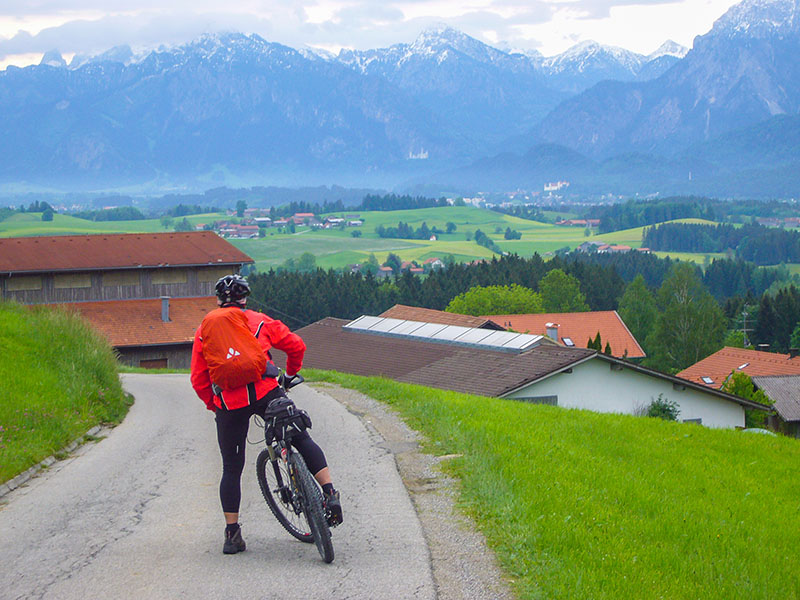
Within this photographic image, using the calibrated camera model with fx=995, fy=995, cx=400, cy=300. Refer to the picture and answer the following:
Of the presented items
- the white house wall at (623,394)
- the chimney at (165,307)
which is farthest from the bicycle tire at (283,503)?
the chimney at (165,307)

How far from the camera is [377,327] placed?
133 ft

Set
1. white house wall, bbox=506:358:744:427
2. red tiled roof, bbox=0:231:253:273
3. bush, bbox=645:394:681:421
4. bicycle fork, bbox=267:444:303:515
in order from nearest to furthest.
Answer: bicycle fork, bbox=267:444:303:515, bush, bbox=645:394:681:421, white house wall, bbox=506:358:744:427, red tiled roof, bbox=0:231:253:273

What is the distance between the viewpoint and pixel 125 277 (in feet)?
173

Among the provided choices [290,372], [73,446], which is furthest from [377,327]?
[290,372]

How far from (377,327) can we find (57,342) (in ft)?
79.8

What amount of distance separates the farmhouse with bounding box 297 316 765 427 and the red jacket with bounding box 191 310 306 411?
61.1 ft

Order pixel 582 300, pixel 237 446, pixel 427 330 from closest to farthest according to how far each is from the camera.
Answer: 1. pixel 237 446
2. pixel 427 330
3. pixel 582 300

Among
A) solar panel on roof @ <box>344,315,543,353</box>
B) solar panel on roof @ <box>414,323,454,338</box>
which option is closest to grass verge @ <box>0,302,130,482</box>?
solar panel on roof @ <box>344,315,543,353</box>

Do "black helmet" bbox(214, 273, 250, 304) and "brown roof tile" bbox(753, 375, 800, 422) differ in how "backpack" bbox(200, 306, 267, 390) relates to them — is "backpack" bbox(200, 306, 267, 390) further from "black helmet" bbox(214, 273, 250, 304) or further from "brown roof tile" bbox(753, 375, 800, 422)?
"brown roof tile" bbox(753, 375, 800, 422)

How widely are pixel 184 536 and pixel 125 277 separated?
4682 cm

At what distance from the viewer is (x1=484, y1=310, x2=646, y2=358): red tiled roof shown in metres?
85.8

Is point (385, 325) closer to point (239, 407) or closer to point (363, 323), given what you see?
point (363, 323)

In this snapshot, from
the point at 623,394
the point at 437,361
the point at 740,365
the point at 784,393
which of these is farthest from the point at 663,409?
the point at 740,365

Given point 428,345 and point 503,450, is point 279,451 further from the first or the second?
point 428,345
